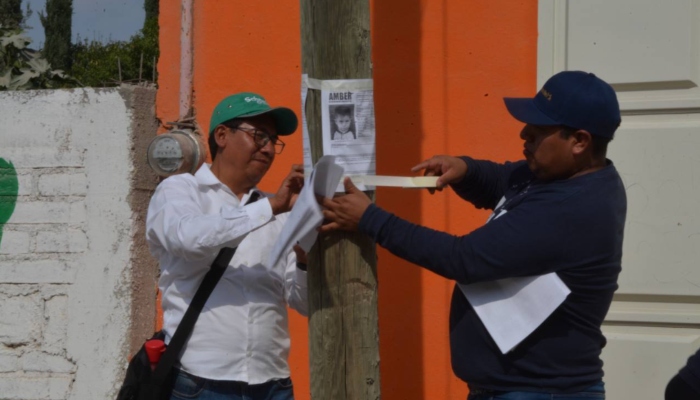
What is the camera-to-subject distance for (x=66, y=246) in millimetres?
4750

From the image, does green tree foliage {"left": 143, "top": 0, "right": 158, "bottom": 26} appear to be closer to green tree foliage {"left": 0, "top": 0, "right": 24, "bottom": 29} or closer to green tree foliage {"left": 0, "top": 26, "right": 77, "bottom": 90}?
green tree foliage {"left": 0, "top": 0, "right": 24, "bottom": 29}

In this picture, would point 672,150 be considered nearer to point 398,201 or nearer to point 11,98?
point 398,201

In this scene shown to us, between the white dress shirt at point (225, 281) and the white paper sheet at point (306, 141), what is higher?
the white paper sheet at point (306, 141)

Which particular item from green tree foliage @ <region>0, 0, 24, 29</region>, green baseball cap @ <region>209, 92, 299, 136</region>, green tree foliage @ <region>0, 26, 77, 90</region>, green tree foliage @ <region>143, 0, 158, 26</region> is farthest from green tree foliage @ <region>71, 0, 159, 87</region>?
green baseball cap @ <region>209, 92, 299, 136</region>

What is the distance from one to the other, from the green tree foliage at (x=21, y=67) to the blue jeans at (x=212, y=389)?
3.19m

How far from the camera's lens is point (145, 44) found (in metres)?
19.5

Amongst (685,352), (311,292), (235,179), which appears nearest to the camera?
(311,292)

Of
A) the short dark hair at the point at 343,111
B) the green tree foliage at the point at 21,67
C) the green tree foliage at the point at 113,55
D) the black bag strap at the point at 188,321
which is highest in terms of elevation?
the green tree foliage at the point at 113,55

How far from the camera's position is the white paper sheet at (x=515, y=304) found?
259cm

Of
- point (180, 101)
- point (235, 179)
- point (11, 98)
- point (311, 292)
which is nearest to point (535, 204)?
point (311, 292)

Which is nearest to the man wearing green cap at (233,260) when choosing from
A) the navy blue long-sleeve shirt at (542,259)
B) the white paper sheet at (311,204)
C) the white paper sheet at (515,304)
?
the white paper sheet at (311,204)

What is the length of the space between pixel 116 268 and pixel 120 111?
0.84 meters

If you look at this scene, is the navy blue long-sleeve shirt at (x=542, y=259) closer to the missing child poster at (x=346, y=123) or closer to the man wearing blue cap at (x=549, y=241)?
the man wearing blue cap at (x=549, y=241)

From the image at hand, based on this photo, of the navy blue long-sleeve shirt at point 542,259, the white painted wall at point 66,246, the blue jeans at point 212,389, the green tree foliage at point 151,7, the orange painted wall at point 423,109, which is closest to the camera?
the navy blue long-sleeve shirt at point 542,259
